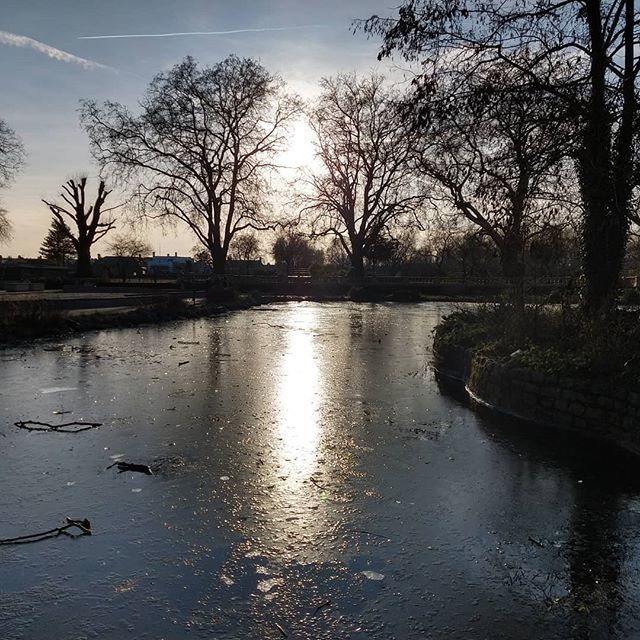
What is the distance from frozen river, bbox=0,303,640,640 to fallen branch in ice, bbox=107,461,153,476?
0.47 feet

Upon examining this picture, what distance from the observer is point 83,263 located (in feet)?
162

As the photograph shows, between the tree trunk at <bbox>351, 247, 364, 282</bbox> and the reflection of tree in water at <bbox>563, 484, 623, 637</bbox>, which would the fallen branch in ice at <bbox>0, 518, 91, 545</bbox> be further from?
the tree trunk at <bbox>351, 247, 364, 282</bbox>

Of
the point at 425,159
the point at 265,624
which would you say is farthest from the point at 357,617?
the point at 425,159

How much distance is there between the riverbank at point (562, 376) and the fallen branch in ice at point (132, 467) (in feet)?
17.0

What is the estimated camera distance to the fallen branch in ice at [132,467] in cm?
554

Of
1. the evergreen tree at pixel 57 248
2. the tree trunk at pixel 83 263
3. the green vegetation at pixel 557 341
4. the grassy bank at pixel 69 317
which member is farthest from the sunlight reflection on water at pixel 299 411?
the evergreen tree at pixel 57 248

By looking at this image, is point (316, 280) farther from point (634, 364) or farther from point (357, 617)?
point (357, 617)

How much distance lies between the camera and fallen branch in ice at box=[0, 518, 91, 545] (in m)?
4.07

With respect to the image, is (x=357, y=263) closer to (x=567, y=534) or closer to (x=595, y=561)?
(x=567, y=534)

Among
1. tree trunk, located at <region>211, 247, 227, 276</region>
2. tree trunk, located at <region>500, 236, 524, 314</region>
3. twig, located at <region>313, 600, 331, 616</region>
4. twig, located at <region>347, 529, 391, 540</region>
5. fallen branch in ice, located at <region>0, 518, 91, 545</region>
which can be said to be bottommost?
twig, located at <region>313, 600, 331, 616</region>

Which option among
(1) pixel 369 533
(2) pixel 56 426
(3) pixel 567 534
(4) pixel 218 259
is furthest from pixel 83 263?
(3) pixel 567 534

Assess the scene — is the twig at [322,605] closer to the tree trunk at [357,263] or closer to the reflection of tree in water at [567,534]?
the reflection of tree in water at [567,534]

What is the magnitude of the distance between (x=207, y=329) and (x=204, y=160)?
23.1m

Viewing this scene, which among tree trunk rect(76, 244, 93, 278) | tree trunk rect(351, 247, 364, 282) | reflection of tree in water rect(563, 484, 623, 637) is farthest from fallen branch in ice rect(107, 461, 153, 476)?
tree trunk rect(76, 244, 93, 278)
